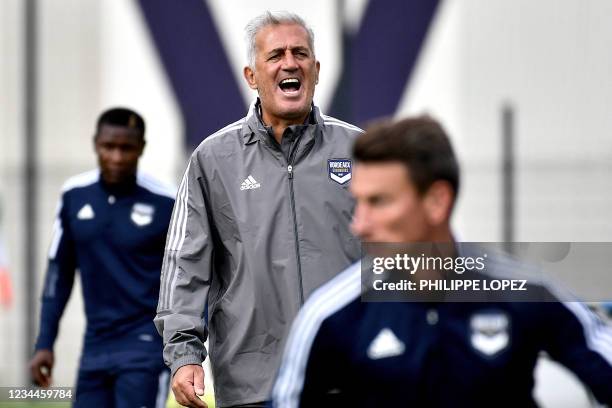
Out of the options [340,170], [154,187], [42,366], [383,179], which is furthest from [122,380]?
[383,179]

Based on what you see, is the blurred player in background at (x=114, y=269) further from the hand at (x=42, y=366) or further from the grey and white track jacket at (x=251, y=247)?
the grey and white track jacket at (x=251, y=247)

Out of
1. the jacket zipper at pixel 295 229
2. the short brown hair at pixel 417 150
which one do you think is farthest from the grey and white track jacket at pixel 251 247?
the short brown hair at pixel 417 150

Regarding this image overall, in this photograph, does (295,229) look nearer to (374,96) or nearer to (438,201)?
(438,201)

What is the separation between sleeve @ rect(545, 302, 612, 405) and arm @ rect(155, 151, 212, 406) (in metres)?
1.37

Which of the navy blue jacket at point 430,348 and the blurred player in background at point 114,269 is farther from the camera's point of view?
the blurred player in background at point 114,269

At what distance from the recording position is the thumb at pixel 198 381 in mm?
3738

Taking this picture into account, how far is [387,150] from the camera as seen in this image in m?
2.63

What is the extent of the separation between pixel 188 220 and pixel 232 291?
245 mm

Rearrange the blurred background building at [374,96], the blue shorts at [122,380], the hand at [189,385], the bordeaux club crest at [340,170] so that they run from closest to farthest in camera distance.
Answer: the hand at [189,385] → the bordeaux club crest at [340,170] → the blue shorts at [122,380] → the blurred background building at [374,96]

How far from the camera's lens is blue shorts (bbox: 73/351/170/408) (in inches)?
207

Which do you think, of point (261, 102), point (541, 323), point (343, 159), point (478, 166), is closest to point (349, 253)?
point (343, 159)

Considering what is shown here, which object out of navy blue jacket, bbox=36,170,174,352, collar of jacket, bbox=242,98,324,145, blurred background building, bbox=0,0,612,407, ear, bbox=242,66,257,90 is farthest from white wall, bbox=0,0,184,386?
collar of jacket, bbox=242,98,324,145

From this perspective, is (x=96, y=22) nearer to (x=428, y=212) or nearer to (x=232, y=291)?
(x=232, y=291)

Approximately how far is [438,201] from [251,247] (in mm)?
1336
